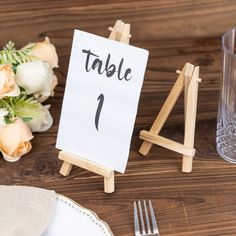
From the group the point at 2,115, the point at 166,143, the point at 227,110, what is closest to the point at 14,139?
the point at 2,115

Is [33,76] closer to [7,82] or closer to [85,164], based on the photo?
[7,82]

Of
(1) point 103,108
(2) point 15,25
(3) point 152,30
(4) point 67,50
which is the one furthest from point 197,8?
(1) point 103,108

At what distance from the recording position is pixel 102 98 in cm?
87

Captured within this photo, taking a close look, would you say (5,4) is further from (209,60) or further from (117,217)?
(117,217)

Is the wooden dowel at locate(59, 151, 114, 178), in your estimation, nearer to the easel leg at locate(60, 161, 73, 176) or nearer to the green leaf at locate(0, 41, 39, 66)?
the easel leg at locate(60, 161, 73, 176)

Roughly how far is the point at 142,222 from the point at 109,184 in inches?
4.0

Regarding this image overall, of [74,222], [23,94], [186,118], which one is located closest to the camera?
[74,222]

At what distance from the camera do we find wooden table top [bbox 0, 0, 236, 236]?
0.89 m

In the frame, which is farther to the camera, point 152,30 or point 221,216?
point 152,30

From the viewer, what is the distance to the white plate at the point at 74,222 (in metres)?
0.82

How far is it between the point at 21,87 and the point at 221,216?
0.45 m

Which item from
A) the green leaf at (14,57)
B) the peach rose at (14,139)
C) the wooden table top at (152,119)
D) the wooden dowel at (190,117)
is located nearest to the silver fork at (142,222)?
the wooden table top at (152,119)

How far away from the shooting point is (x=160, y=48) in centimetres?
134

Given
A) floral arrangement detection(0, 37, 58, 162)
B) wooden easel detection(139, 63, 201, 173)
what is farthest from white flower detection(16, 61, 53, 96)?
wooden easel detection(139, 63, 201, 173)
